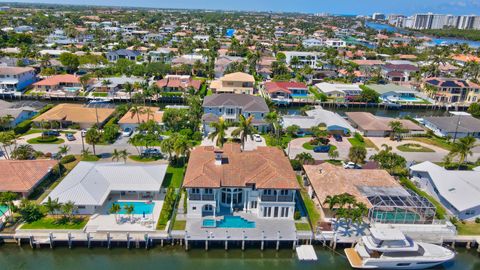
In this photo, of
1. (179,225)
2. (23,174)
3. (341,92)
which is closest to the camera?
(179,225)

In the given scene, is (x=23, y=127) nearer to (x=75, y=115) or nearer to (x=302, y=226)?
(x=75, y=115)

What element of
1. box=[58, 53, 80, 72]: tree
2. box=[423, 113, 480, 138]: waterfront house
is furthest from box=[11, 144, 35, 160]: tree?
box=[423, 113, 480, 138]: waterfront house

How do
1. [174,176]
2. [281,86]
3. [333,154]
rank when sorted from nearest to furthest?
1. [174,176]
2. [333,154]
3. [281,86]

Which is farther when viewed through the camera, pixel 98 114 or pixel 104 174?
pixel 98 114

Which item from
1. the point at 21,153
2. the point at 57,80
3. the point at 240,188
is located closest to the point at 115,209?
the point at 240,188

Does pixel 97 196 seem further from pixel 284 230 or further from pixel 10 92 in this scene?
pixel 10 92

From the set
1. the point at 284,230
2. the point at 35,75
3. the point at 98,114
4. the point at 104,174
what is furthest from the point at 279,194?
the point at 35,75
